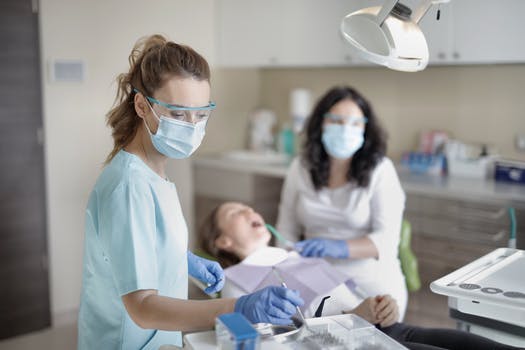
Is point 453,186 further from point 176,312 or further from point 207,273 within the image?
point 176,312

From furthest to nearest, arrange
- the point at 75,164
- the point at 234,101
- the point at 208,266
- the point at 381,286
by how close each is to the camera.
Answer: the point at 234,101 < the point at 75,164 < the point at 381,286 < the point at 208,266

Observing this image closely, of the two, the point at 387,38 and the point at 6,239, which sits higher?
the point at 387,38

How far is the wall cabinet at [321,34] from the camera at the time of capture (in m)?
2.49

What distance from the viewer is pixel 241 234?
216 cm

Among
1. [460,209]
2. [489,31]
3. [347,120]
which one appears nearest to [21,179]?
[347,120]

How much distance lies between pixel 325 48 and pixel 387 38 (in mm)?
1930

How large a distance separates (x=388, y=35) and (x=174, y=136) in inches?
23.2

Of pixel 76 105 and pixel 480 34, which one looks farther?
pixel 76 105

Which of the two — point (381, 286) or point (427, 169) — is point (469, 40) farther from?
point (381, 286)

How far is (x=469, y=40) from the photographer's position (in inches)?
109

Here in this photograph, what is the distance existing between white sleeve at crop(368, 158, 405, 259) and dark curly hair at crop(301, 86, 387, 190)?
7cm

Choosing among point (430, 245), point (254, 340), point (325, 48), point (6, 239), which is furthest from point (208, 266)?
point (325, 48)

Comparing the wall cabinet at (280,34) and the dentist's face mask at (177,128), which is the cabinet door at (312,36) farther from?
the dentist's face mask at (177,128)

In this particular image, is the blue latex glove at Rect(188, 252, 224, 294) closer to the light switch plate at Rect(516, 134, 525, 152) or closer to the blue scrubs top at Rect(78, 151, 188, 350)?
the blue scrubs top at Rect(78, 151, 188, 350)
